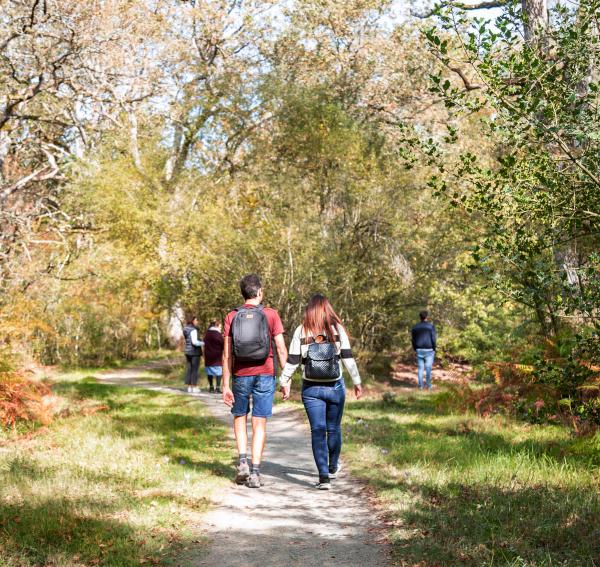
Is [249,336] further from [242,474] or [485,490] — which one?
[485,490]

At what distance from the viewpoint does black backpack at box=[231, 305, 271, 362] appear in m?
7.51

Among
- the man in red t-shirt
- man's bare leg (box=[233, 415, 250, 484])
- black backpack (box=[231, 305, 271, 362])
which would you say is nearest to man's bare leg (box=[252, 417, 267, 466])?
the man in red t-shirt

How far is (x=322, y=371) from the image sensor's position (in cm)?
751

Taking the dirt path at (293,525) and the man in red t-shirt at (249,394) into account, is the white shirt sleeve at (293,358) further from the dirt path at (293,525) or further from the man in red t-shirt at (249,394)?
the dirt path at (293,525)

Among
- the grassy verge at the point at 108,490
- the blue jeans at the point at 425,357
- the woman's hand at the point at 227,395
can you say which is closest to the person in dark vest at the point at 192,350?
the blue jeans at the point at 425,357

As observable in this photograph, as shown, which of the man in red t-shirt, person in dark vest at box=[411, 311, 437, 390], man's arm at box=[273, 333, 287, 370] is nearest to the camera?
the man in red t-shirt

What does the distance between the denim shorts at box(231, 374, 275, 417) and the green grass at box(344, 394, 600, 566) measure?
1.43 metres

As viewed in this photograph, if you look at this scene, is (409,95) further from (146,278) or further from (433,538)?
→ (433,538)

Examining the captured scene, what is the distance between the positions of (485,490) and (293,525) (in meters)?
1.83

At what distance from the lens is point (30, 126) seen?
19328mm

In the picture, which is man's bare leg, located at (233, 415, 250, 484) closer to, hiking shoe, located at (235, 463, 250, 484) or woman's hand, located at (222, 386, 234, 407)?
hiking shoe, located at (235, 463, 250, 484)

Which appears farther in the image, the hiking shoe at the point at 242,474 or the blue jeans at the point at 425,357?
the blue jeans at the point at 425,357

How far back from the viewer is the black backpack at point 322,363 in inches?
296

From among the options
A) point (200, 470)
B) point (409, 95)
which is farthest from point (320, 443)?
point (409, 95)
